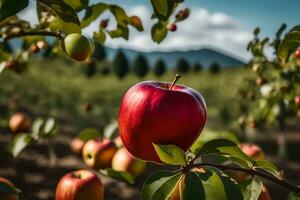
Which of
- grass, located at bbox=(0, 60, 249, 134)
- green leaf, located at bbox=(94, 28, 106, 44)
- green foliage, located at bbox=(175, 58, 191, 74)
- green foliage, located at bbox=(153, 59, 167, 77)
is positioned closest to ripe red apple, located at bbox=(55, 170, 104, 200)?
green leaf, located at bbox=(94, 28, 106, 44)

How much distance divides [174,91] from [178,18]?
2.39 feet

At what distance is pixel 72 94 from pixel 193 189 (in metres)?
12.7

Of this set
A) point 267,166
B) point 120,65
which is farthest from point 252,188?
point 120,65

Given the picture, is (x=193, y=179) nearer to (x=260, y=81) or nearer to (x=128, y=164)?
(x=128, y=164)

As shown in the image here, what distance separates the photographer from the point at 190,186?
783 millimetres

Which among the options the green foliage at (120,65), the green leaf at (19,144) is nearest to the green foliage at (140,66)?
the green foliage at (120,65)

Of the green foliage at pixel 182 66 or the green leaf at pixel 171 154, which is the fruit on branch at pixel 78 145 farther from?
the green foliage at pixel 182 66

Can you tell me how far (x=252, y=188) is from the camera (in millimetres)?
1021

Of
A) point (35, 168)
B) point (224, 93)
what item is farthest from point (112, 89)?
point (35, 168)

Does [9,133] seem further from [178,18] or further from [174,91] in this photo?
[174,91]

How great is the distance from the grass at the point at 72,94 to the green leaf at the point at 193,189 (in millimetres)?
7124

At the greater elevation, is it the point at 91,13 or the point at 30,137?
the point at 91,13

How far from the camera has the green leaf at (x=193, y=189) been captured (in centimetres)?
78

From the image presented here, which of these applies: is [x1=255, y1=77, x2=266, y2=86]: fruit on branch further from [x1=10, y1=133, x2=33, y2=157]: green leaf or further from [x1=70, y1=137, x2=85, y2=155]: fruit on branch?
[x1=10, y1=133, x2=33, y2=157]: green leaf
